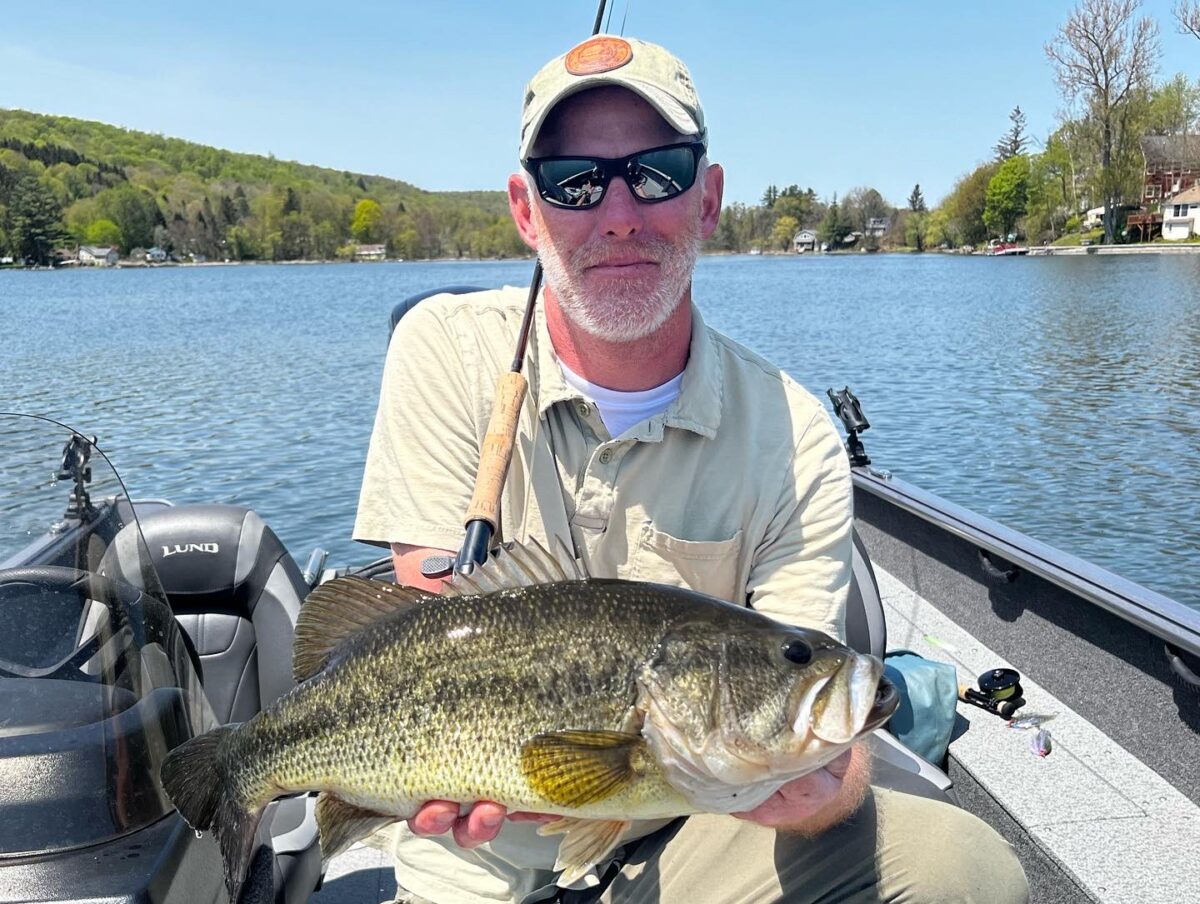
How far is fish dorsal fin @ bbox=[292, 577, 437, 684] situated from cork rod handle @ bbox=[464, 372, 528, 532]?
279 millimetres

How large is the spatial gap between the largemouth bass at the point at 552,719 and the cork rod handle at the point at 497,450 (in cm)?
31

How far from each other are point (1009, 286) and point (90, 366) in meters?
43.8

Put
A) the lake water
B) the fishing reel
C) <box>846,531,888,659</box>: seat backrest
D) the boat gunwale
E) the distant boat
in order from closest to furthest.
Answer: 1. <box>846,531,888,659</box>: seat backrest
2. the boat gunwale
3. the fishing reel
4. the lake water
5. the distant boat

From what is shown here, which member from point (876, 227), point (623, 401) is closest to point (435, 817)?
point (623, 401)

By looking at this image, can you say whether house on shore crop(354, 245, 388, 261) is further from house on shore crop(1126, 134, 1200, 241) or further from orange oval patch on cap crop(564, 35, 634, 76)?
orange oval patch on cap crop(564, 35, 634, 76)

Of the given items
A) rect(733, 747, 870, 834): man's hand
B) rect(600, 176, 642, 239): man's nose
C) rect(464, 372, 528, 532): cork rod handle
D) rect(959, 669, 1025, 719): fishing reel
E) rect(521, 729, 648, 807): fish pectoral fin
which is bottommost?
rect(959, 669, 1025, 719): fishing reel

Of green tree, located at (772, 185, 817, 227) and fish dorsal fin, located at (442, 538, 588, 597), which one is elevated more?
green tree, located at (772, 185, 817, 227)

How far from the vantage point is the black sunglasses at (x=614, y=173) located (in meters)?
2.68

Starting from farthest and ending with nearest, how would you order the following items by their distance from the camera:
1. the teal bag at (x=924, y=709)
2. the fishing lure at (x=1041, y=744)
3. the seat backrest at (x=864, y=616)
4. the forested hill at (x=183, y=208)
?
the forested hill at (x=183, y=208) < the fishing lure at (x=1041, y=744) < the seat backrest at (x=864, y=616) < the teal bag at (x=924, y=709)

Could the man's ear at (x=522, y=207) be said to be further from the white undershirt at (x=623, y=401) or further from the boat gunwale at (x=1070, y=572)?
the boat gunwale at (x=1070, y=572)

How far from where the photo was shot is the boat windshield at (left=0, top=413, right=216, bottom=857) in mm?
1803

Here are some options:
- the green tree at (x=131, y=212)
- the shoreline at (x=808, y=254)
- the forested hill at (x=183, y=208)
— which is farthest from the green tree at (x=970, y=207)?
the green tree at (x=131, y=212)

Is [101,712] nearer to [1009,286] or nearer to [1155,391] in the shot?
[1155,391]

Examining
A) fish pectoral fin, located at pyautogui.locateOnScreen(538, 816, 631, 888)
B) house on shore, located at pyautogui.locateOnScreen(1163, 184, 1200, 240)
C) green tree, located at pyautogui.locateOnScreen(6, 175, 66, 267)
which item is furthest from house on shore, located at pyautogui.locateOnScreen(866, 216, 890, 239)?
fish pectoral fin, located at pyautogui.locateOnScreen(538, 816, 631, 888)
